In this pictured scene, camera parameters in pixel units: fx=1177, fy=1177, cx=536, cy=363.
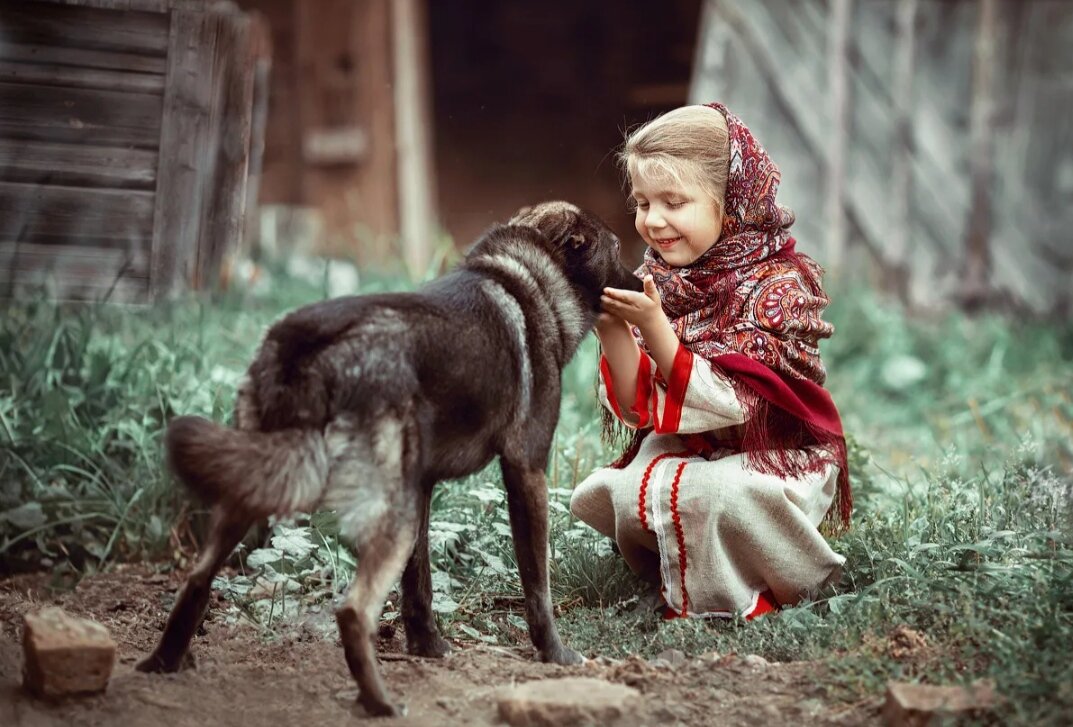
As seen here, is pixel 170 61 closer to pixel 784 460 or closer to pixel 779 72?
pixel 784 460

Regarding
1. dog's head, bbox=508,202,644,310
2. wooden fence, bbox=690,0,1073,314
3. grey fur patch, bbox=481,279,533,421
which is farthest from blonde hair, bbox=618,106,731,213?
wooden fence, bbox=690,0,1073,314

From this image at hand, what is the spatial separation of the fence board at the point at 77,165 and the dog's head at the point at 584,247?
184 centimetres

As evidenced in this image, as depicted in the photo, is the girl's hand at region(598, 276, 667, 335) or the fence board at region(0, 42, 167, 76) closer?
the girl's hand at region(598, 276, 667, 335)

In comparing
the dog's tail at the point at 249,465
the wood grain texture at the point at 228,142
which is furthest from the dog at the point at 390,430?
the wood grain texture at the point at 228,142

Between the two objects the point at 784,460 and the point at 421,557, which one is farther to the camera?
the point at 784,460

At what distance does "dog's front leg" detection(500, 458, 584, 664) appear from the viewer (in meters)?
2.99

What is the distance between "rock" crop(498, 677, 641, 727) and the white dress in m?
0.84

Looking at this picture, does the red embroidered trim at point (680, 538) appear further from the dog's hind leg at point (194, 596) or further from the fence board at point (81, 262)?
the fence board at point (81, 262)

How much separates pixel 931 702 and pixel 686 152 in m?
1.64

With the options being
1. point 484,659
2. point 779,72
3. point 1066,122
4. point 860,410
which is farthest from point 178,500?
point 1066,122

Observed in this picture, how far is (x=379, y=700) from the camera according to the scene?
254 cm

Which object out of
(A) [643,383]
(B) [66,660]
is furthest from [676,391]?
(B) [66,660]

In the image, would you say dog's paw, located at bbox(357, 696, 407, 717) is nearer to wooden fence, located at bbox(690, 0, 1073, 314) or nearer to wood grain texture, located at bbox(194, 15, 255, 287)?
wood grain texture, located at bbox(194, 15, 255, 287)

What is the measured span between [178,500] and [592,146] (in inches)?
386
